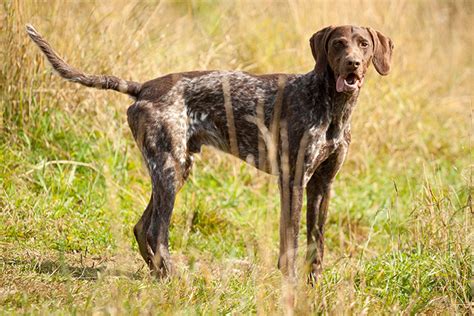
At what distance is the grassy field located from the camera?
4875mm

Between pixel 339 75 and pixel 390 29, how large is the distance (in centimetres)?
446

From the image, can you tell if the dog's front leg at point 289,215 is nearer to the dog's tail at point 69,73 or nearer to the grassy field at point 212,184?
the grassy field at point 212,184

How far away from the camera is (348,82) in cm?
531

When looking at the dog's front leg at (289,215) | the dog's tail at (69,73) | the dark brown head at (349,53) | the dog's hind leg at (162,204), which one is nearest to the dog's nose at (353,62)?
the dark brown head at (349,53)

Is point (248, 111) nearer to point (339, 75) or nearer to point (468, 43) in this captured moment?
point (339, 75)

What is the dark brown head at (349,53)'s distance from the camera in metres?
5.25

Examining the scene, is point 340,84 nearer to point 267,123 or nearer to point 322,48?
point 322,48

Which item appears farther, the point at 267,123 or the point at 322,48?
the point at 267,123

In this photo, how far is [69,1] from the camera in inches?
287

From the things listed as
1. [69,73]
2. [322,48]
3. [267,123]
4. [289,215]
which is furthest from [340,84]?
[69,73]

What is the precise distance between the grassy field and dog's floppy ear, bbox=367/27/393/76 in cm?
77

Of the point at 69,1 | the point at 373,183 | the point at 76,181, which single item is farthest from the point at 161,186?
the point at 373,183

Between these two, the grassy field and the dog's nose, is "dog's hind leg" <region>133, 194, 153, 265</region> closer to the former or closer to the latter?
the grassy field

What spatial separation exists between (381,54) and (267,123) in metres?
0.88
